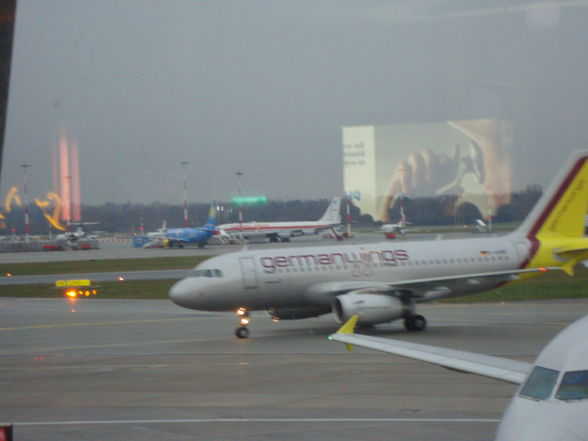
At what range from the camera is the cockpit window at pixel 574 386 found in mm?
7950

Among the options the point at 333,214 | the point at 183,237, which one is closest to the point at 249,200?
the point at 333,214

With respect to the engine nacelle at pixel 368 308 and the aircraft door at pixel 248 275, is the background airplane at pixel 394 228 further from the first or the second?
the aircraft door at pixel 248 275

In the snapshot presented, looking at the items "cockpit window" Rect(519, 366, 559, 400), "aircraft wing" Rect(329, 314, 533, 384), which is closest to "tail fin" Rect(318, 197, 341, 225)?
"aircraft wing" Rect(329, 314, 533, 384)

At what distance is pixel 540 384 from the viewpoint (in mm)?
8477

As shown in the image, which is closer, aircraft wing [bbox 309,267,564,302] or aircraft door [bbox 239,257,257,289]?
aircraft door [bbox 239,257,257,289]

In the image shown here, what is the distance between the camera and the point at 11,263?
5453 centimetres

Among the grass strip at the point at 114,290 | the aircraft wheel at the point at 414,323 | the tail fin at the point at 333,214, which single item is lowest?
the grass strip at the point at 114,290

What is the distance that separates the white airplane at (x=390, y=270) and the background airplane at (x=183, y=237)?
43.2ft

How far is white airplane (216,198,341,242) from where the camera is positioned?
33.8 meters

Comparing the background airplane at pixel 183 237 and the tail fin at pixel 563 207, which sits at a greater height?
the tail fin at pixel 563 207

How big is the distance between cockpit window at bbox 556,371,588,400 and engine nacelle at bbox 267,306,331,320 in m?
19.7

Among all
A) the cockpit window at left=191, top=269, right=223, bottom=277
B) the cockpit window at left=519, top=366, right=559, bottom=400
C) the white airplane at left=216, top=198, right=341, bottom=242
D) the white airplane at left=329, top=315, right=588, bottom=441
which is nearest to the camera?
the white airplane at left=329, top=315, right=588, bottom=441

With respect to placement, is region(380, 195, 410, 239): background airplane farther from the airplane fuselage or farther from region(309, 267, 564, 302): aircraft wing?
region(309, 267, 564, 302): aircraft wing

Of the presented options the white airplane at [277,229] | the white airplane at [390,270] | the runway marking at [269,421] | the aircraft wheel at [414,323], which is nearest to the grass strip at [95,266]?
the white airplane at [277,229]
